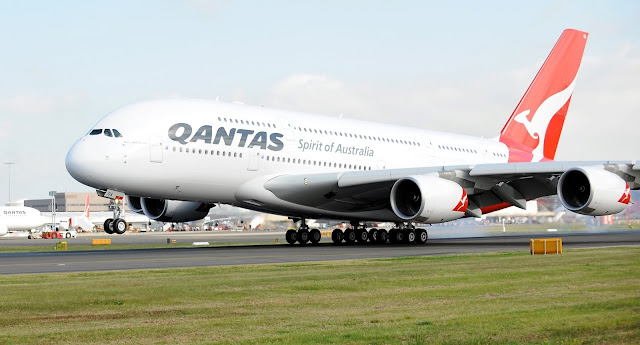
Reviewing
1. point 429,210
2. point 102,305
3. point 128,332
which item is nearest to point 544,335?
point 128,332

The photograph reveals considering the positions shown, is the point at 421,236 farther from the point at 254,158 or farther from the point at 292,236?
the point at 254,158

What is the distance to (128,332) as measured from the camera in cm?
1092

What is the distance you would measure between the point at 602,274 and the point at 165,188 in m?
18.1

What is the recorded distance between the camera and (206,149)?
3216cm

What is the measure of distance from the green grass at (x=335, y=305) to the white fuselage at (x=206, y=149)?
1094 centimetres

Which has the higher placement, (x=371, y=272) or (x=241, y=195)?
(x=241, y=195)

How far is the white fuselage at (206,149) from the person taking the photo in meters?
30.8

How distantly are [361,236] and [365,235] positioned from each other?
0.18m

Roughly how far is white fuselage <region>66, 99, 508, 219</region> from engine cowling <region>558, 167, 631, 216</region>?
9031mm

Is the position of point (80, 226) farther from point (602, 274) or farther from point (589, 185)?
point (602, 274)

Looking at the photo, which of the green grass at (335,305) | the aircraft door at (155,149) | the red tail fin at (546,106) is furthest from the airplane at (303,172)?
the green grass at (335,305)

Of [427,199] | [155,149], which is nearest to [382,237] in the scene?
[427,199]

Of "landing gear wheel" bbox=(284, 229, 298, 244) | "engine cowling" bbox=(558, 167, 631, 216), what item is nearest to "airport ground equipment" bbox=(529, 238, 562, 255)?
"engine cowling" bbox=(558, 167, 631, 216)

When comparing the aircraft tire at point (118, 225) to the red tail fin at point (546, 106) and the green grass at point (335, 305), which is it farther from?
the red tail fin at point (546, 106)
